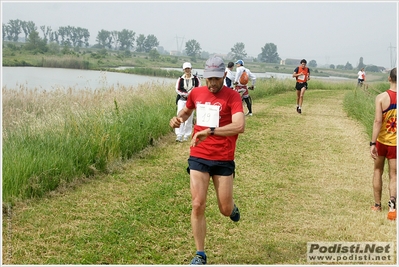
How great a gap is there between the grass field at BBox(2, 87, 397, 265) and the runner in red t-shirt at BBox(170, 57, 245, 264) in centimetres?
66

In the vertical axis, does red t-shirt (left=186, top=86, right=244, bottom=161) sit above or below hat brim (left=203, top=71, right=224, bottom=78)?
below

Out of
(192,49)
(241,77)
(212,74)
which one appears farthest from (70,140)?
(192,49)

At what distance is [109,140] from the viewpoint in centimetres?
958

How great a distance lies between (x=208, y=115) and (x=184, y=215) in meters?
2.28

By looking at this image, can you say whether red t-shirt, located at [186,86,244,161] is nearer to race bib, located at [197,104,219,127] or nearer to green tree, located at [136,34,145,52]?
race bib, located at [197,104,219,127]

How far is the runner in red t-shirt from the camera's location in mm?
5031

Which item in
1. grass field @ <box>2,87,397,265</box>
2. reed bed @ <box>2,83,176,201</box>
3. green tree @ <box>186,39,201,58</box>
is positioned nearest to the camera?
grass field @ <box>2,87,397,265</box>

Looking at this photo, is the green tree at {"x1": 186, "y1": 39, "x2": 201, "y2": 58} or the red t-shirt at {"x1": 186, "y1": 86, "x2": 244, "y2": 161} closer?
the red t-shirt at {"x1": 186, "y1": 86, "x2": 244, "y2": 161}

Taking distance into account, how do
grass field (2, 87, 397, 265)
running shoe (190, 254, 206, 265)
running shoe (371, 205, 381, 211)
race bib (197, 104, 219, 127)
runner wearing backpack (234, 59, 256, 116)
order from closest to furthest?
race bib (197, 104, 219, 127)
running shoe (190, 254, 206, 265)
grass field (2, 87, 397, 265)
running shoe (371, 205, 381, 211)
runner wearing backpack (234, 59, 256, 116)

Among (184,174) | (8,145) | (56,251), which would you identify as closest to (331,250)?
(56,251)

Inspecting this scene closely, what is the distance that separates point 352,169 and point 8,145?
20.7 ft

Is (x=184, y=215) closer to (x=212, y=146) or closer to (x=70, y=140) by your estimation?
(x=212, y=146)

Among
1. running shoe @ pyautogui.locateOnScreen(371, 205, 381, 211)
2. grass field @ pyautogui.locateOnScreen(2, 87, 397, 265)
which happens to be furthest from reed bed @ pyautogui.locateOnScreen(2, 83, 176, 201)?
running shoe @ pyautogui.locateOnScreen(371, 205, 381, 211)

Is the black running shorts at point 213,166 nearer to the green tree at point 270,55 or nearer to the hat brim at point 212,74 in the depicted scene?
the hat brim at point 212,74
